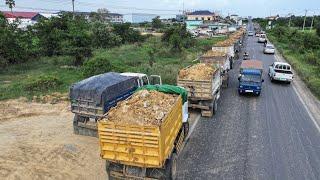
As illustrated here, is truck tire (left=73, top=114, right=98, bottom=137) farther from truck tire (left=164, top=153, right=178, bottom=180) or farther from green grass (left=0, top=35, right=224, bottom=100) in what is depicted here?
green grass (left=0, top=35, right=224, bottom=100)

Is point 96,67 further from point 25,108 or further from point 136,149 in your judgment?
point 136,149

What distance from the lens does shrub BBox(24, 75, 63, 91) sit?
22822 mm

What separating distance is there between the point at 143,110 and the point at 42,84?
14011 millimetres

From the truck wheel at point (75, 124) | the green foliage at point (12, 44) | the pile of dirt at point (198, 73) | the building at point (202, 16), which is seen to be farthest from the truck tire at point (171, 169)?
the building at point (202, 16)

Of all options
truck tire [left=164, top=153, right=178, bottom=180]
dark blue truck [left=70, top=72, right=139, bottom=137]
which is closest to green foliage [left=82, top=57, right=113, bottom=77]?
dark blue truck [left=70, top=72, right=139, bottom=137]

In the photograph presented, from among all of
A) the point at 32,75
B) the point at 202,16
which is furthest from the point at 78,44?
the point at 202,16

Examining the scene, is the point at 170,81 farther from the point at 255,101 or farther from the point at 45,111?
the point at 45,111

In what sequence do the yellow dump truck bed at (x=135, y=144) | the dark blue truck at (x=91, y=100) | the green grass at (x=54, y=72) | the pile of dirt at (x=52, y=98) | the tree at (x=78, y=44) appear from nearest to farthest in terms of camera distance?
the yellow dump truck bed at (x=135, y=144) → the dark blue truck at (x=91, y=100) → the pile of dirt at (x=52, y=98) → the green grass at (x=54, y=72) → the tree at (x=78, y=44)

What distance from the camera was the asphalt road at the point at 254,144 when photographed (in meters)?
12.4

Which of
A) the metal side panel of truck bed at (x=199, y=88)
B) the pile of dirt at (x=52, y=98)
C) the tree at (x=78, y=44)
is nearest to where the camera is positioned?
the metal side panel of truck bed at (x=199, y=88)

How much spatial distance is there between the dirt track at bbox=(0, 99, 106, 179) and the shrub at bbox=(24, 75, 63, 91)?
408 centimetres

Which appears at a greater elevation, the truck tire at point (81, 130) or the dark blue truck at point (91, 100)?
the dark blue truck at point (91, 100)

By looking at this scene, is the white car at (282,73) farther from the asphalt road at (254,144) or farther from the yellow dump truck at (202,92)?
the yellow dump truck at (202,92)

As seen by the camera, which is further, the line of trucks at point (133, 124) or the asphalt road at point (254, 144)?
the asphalt road at point (254, 144)
